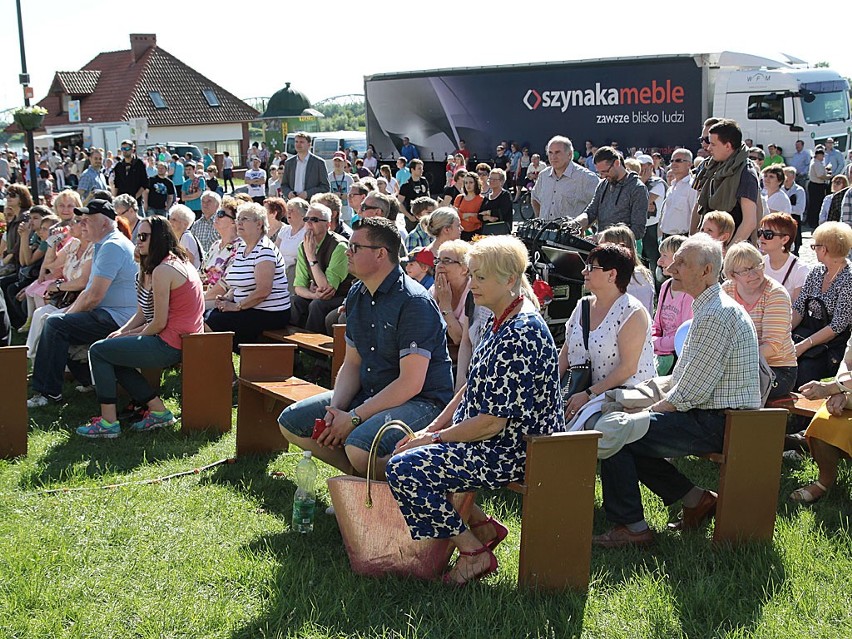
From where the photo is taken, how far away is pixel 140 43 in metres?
55.3

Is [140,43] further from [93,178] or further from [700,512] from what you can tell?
[700,512]

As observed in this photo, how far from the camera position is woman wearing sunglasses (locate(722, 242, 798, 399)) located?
17.5 feet

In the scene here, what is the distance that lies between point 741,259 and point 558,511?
7.38ft

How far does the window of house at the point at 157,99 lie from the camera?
52.6 meters

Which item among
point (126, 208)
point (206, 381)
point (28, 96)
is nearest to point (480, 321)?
point (206, 381)

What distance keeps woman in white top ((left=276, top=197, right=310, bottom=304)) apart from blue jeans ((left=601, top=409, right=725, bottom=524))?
16.6 ft

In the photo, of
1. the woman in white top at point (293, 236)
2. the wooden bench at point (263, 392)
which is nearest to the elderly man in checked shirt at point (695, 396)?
the wooden bench at point (263, 392)

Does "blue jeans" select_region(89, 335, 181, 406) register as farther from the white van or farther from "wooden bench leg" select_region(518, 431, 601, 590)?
the white van

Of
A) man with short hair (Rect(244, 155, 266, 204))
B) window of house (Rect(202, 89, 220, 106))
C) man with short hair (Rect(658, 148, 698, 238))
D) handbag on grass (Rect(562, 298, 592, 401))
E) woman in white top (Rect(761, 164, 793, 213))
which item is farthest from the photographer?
window of house (Rect(202, 89, 220, 106))

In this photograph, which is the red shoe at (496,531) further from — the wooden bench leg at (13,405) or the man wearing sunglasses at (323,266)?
the man wearing sunglasses at (323,266)

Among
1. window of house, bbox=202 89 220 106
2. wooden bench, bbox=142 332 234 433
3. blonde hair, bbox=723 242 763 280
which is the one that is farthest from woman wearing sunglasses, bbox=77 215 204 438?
window of house, bbox=202 89 220 106

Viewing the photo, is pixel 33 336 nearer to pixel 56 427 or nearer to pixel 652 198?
pixel 56 427

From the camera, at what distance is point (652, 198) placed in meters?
13.8

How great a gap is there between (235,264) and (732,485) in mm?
4555
